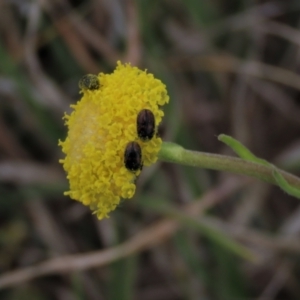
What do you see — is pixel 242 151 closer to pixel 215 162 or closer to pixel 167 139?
pixel 215 162

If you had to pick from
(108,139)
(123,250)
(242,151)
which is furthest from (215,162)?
(123,250)

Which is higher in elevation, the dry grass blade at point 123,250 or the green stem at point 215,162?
the dry grass blade at point 123,250

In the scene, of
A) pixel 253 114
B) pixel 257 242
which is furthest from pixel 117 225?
pixel 253 114

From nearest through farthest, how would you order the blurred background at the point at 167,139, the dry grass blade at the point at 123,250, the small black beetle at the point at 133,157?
the small black beetle at the point at 133,157, the dry grass blade at the point at 123,250, the blurred background at the point at 167,139

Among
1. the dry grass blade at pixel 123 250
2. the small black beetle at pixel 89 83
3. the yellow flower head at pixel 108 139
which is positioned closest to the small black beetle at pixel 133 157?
the yellow flower head at pixel 108 139

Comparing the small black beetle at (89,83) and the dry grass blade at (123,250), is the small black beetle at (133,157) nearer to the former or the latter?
the small black beetle at (89,83)

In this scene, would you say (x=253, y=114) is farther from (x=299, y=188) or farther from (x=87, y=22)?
(x=299, y=188)

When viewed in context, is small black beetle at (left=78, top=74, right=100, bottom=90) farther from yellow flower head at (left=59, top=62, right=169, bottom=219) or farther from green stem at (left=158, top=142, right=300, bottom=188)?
Result: green stem at (left=158, top=142, right=300, bottom=188)
